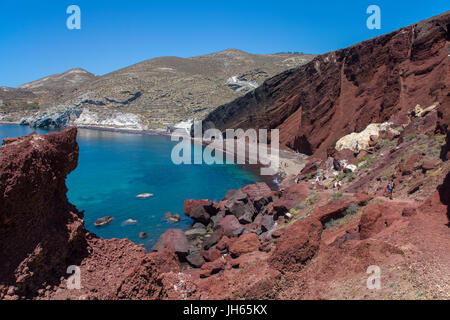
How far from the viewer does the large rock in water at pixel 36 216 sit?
192 inches

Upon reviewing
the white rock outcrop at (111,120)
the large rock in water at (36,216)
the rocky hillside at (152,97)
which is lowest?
the large rock in water at (36,216)

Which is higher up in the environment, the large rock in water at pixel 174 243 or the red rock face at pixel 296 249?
the red rock face at pixel 296 249

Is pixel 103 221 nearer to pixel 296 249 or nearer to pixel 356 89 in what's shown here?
pixel 296 249

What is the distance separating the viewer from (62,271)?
5.57m

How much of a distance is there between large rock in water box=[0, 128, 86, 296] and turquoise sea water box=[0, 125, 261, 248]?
12.5 metres

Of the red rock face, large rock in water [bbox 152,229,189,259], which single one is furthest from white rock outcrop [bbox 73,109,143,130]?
the red rock face

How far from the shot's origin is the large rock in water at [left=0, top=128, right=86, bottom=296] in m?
4.89

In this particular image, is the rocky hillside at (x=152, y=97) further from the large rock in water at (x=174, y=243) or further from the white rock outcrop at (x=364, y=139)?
the large rock in water at (x=174, y=243)

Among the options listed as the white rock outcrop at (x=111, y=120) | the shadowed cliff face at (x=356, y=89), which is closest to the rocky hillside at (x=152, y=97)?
the white rock outcrop at (x=111, y=120)

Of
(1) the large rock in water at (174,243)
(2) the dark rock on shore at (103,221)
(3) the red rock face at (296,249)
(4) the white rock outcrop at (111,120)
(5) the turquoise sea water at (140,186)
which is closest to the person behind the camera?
(3) the red rock face at (296,249)

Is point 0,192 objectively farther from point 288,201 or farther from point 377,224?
point 288,201

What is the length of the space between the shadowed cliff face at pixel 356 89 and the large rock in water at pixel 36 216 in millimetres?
16865
